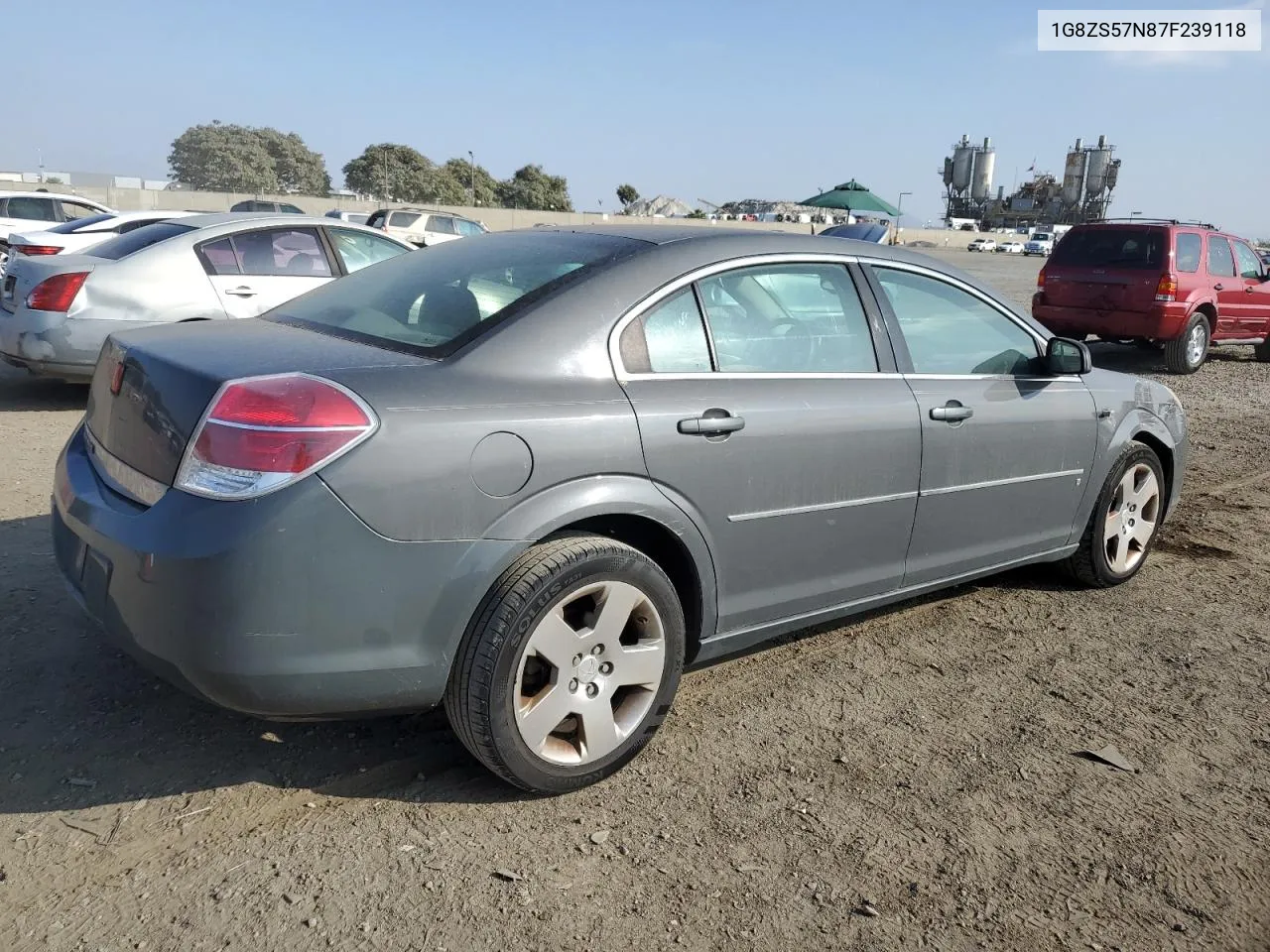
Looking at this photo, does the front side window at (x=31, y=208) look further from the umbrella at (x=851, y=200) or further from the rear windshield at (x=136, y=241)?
the umbrella at (x=851, y=200)

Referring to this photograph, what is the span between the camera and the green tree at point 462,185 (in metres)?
74.4

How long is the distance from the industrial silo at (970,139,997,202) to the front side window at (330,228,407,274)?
134 m

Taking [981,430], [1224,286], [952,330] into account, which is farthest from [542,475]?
[1224,286]

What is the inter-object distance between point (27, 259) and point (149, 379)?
18.3 feet

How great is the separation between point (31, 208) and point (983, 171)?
427ft

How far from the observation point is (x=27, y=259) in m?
7.14

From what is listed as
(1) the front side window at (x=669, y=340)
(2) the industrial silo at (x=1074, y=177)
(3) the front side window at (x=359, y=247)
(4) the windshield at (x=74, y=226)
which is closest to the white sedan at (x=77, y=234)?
(4) the windshield at (x=74, y=226)

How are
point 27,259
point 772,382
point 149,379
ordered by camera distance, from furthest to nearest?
1. point 27,259
2. point 772,382
3. point 149,379

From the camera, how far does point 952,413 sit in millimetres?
3656

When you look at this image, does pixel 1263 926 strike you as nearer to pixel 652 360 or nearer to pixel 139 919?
pixel 652 360

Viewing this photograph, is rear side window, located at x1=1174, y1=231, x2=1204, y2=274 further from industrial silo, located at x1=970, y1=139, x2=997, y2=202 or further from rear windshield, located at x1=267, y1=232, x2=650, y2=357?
industrial silo, located at x1=970, y1=139, x2=997, y2=202

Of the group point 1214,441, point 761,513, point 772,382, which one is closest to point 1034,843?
point 761,513

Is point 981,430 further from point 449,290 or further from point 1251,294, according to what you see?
point 1251,294

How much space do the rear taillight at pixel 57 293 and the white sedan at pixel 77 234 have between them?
2.22ft
